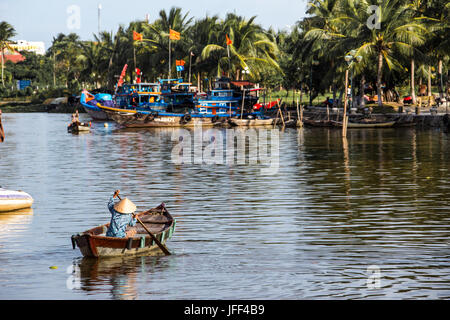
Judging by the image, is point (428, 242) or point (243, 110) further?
point (243, 110)

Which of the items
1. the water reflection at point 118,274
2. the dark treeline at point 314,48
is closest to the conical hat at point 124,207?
the water reflection at point 118,274

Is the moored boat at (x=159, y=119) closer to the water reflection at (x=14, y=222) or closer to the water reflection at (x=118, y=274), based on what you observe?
the water reflection at (x=14, y=222)

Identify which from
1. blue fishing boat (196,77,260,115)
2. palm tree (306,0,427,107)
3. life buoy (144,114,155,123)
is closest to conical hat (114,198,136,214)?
palm tree (306,0,427,107)

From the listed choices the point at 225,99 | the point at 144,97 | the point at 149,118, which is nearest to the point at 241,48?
the point at 225,99

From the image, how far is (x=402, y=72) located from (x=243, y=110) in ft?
57.9

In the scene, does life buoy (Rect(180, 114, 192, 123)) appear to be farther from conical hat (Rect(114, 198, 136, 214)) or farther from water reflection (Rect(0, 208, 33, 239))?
conical hat (Rect(114, 198, 136, 214))

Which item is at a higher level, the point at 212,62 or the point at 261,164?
the point at 212,62

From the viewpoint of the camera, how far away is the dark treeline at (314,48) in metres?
63.7

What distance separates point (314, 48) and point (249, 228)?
55.9 meters

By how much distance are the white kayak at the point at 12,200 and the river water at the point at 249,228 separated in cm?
33

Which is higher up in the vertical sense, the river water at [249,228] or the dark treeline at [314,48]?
the dark treeline at [314,48]
